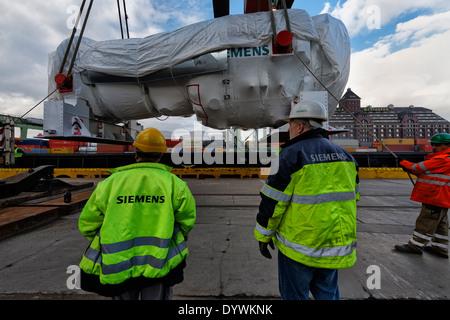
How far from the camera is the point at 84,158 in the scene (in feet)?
34.2

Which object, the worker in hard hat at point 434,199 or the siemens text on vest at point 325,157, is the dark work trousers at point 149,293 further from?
the worker in hard hat at point 434,199

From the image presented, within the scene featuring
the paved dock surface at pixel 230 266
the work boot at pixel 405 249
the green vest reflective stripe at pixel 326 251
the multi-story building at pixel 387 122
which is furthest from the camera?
the multi-story building at pixel 387 122

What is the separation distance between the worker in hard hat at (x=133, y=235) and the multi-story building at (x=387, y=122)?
269ft

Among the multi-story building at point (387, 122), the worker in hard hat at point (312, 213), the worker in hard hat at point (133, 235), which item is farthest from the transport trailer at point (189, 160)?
the multi-story building at point (387, 122)

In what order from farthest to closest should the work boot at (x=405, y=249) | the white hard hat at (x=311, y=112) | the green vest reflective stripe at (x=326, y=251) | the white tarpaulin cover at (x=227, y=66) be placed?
the white tarpaulin cover at (x=227, y=66)
the work boot at (x=405, y=249)
the white hard hat at (x=311, y=112)
the green vest reflective stripe at (x=326, y=251)

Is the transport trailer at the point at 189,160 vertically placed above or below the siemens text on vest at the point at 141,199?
above

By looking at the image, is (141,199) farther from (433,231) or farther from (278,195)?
(433,231)

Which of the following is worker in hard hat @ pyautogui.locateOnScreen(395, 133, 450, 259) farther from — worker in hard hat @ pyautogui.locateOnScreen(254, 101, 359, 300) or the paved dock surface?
worker in hard hat @ pyautogui.locateOnScreen(254, 101, 359, 300)

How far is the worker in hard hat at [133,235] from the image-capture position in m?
1.08

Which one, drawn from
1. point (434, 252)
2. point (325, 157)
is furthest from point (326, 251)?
point (434, 252)

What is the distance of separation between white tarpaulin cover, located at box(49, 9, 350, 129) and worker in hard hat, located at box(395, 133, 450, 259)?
1597mm

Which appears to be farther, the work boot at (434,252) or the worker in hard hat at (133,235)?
the work boot at (434,252)

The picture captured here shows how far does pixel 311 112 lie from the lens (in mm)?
1379

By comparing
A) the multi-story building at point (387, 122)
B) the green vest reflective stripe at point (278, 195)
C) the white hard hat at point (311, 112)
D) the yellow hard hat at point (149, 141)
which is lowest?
the green vest reflective stripe at point (278, 195)
